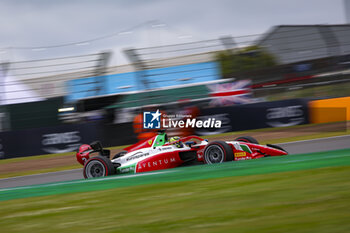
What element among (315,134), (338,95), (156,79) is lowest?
(315,134)

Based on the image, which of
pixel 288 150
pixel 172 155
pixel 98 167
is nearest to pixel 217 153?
pixel 172 155

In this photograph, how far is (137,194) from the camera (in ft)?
16.3

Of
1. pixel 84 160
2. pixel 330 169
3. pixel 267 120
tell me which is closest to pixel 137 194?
pixel 330 169

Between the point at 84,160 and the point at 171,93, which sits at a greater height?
the point at 171,93

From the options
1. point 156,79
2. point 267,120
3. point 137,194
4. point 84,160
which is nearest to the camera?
point 137,194

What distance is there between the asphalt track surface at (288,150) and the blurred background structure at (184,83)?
9.29 feet

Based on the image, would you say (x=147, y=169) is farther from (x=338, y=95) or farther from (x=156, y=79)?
(x=338, y=95)

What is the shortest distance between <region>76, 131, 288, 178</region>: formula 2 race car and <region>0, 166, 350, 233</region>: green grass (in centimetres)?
160

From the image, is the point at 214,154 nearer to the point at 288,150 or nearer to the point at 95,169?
the point at 95,169

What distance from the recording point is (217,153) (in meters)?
6.90

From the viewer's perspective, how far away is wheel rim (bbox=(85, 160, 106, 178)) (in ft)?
23.9

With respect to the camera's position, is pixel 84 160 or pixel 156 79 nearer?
pixel 84 160

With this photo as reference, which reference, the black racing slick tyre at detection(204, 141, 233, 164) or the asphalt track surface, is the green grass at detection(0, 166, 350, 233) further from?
the asphalt track surface

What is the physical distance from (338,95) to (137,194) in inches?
392
